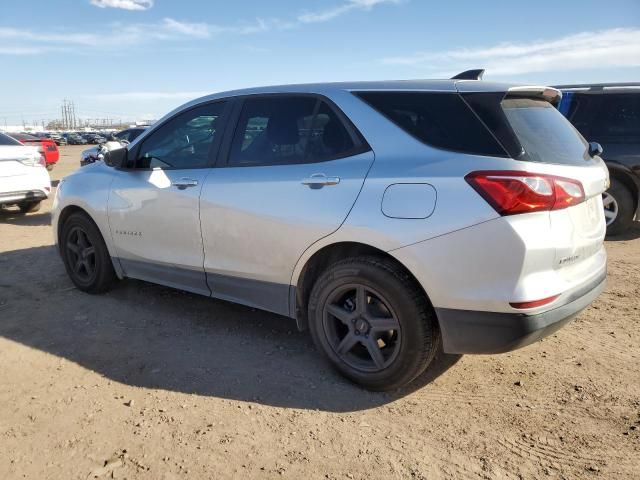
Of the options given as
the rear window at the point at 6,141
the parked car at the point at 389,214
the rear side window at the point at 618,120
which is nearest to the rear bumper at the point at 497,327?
the parked car at the point at 389,214

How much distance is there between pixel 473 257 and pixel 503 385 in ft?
3.46

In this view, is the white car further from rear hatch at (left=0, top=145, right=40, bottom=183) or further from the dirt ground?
the dirt ground

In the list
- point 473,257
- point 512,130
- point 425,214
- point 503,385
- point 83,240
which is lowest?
point 503,385

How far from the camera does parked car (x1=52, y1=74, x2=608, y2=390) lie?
2.67 meters

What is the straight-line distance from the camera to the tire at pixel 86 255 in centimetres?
478

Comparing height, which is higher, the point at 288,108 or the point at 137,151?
the point at 288,108

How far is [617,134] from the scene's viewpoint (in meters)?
7.00

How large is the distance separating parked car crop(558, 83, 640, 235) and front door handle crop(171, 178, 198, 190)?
550 cm

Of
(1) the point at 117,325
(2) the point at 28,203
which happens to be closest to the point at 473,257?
(1) the point at 117,325

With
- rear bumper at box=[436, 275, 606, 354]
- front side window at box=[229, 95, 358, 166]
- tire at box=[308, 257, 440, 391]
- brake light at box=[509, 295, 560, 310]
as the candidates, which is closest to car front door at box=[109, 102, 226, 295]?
front side window at box=[229, 95, 358, 166]

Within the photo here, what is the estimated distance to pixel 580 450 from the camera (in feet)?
8.52

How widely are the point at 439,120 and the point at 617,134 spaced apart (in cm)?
527

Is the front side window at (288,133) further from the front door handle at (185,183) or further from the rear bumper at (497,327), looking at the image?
the rear bumper at (497,327)

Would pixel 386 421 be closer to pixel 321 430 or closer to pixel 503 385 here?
pixel 321 430
